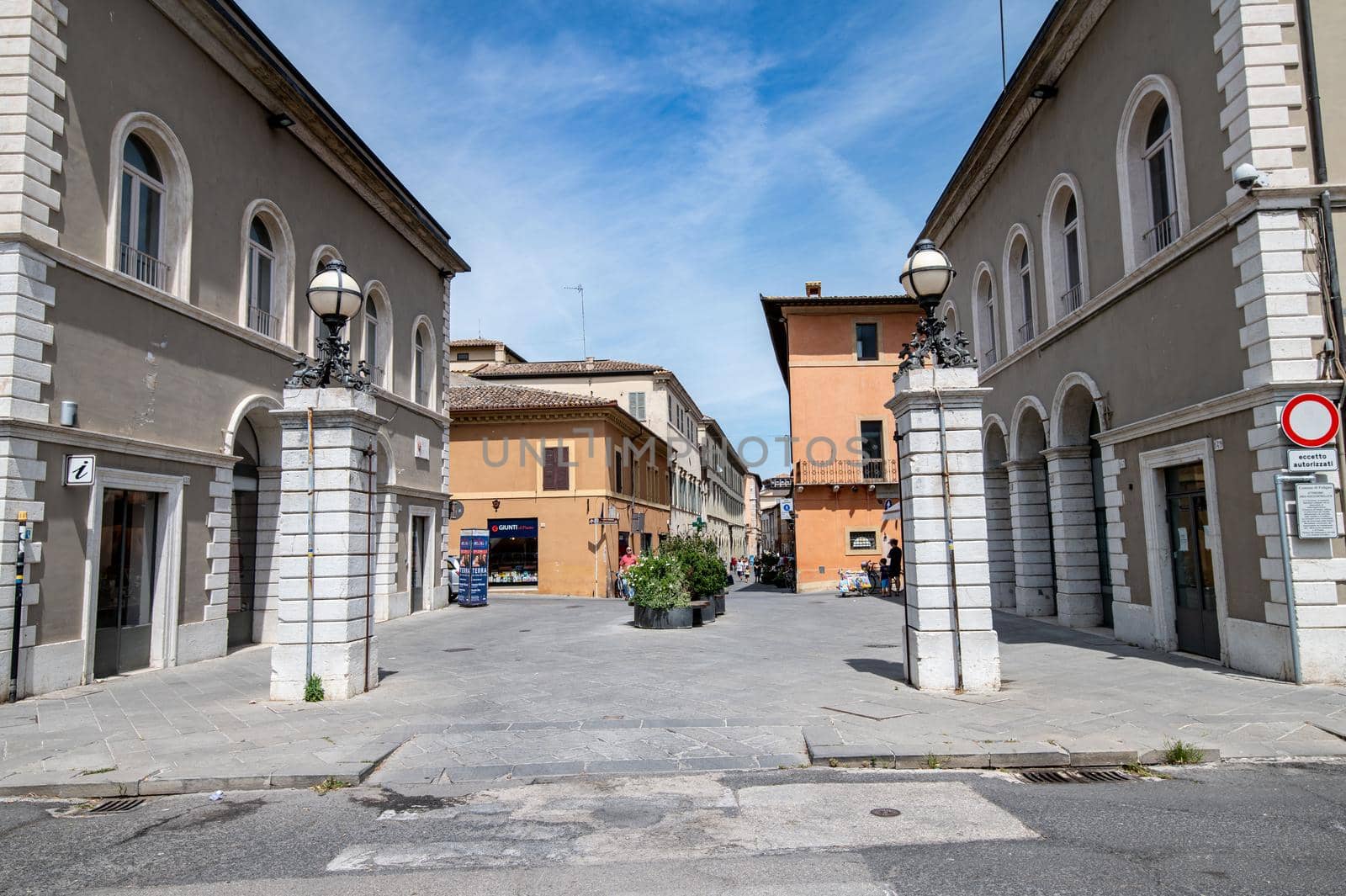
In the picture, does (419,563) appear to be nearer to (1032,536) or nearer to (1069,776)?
(1032,536)

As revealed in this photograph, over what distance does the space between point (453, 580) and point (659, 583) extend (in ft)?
31.5

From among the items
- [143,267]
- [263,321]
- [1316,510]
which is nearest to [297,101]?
[263,321]

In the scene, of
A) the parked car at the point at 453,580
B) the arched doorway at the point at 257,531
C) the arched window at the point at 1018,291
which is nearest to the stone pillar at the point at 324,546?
the arched doorway at the point at 257,531

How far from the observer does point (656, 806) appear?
18.0 feet

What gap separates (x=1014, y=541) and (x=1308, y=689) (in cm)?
920

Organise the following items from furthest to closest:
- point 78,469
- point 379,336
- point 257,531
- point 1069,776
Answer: point 379,336
point 257,531
point 78,469
point 1069,776

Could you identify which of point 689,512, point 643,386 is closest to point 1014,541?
point 643,386

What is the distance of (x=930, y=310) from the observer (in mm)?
9391

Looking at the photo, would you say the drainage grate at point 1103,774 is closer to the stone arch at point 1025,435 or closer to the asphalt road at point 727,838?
the asphalt road at point 727,838

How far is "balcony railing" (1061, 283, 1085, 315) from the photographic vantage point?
48.4ft

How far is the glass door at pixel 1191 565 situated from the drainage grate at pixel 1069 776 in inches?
215

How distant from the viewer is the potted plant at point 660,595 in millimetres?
16172

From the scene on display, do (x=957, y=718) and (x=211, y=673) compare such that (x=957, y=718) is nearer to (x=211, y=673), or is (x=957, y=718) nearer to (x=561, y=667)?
(x=561, y=667)

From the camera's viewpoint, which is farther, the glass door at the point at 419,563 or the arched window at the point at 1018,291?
the glass door at the point at 419,563
